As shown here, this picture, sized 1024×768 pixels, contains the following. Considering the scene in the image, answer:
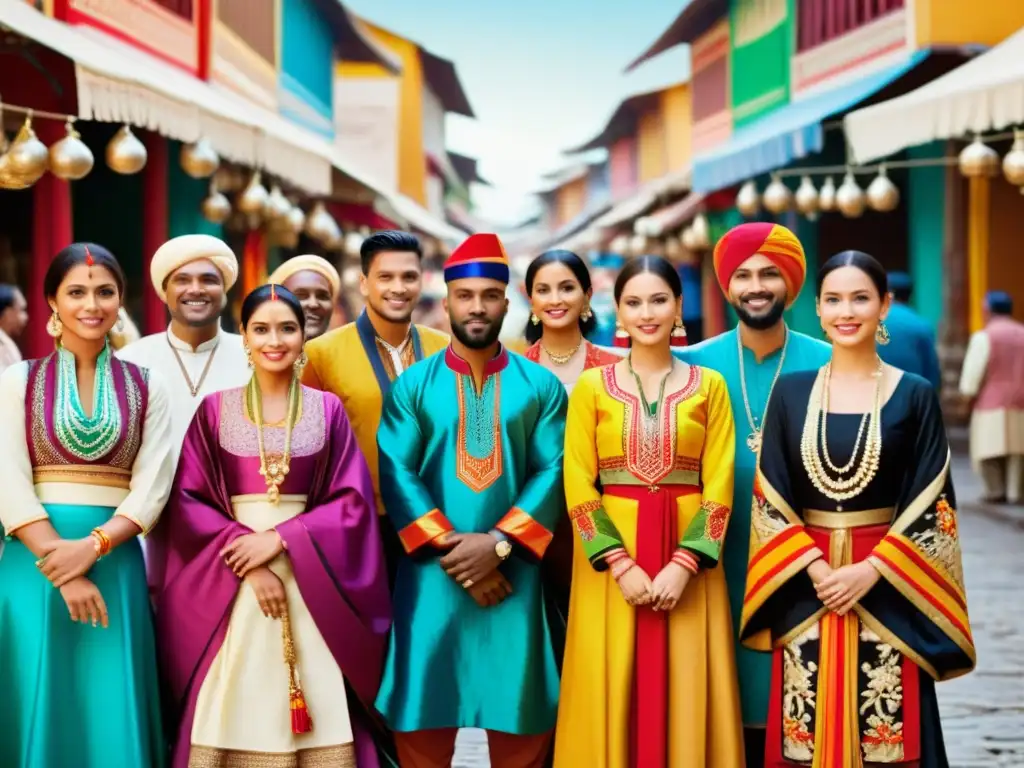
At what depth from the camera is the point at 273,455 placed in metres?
3.92

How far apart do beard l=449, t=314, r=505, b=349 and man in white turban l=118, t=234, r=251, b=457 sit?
787 millimetres

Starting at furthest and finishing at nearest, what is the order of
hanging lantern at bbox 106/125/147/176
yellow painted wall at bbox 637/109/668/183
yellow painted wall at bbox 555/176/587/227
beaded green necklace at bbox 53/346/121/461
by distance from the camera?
yellow painted wall at bbox 555/176/587/227 < yellow painted wall at bbox 637/109/668/183 < hanging lantern at bbox 106/125/147/176 < beaded green necklace at bbox 53/346/121/461

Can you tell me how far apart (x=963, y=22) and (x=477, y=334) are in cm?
1071

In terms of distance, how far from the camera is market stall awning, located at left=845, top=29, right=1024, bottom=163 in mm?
8625

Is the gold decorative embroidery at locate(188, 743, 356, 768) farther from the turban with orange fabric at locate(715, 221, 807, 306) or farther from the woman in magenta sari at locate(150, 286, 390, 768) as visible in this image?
the turban with orange fabric at locate(715, 221, 807, 306)

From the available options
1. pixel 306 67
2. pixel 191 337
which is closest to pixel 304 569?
pixel 191 337

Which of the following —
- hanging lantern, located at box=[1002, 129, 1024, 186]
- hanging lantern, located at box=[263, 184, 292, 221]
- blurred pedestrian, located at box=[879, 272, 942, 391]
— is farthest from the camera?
hanging lantern, located at box=[263, 184, 292, 221]

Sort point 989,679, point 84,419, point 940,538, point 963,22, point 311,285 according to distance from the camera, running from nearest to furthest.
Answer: point 940,538 → point 84,419 → point 311,285 → point 989,679 → point 963,22

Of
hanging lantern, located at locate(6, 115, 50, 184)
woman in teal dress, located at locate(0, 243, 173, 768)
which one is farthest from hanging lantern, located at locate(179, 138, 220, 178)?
woman in teal dress, located at locate(0, 243, 173, 768)

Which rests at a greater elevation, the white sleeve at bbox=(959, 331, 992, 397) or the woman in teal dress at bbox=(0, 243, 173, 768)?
the white sleeve at bbox=(959, 331, 992, 397)

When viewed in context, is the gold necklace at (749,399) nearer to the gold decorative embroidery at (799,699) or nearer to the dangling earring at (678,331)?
the dangling earring at (678,331)

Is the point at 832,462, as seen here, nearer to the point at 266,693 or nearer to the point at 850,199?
the point at 266,693

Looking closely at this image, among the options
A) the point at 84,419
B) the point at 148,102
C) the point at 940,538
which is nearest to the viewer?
the point at 940,538

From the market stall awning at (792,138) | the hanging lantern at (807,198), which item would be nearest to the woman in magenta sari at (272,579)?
the hanging lantern at (807,198)
